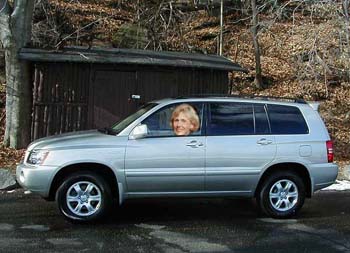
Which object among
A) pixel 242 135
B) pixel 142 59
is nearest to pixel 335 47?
pixel 142 59

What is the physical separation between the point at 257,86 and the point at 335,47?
4.81 m

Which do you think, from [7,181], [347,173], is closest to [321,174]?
[347,173]

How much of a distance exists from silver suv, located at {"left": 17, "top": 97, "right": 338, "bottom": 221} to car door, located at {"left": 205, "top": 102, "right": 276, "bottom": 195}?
0.01m

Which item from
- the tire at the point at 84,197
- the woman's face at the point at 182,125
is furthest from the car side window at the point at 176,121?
the tire at the point at 84,197

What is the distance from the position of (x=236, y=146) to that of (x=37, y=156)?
8.96 feet

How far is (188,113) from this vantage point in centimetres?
790

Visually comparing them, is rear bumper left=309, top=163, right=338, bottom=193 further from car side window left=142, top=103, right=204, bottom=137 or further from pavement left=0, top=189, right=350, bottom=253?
car side window left=142, top=103, right=204, bottom=137

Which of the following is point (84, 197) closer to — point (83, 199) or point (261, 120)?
point (83, 199)

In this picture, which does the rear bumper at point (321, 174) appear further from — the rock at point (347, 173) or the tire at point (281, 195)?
the rock at point (347, 173)

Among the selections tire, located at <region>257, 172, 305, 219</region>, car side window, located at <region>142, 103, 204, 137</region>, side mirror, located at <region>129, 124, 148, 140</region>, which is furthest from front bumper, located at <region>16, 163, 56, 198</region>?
tire, located at <region>257, 172, 305, 219</region>

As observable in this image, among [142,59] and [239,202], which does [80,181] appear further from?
[142,59]

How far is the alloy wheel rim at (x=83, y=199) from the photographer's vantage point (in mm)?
7446

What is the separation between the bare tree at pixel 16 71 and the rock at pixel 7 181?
9.80 feet

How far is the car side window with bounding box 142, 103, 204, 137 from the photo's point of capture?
7.71 m
